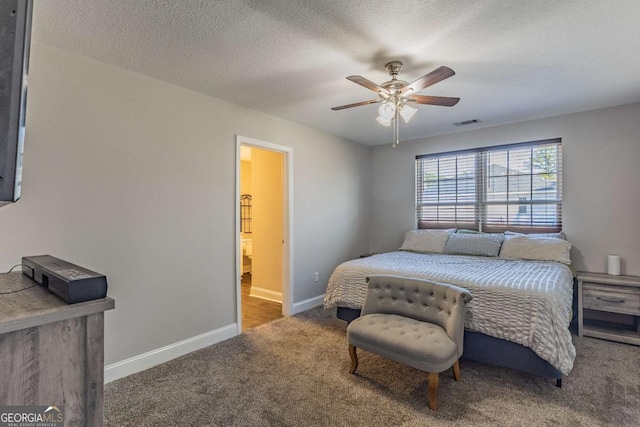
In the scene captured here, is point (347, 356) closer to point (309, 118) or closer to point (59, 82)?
point (309, 118)

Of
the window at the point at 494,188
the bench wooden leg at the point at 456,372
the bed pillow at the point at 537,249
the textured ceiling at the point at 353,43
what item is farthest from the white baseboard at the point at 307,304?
the textured ceiling at the point at 353,43

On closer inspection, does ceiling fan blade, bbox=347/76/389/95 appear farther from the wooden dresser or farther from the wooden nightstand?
the wooden nightstand

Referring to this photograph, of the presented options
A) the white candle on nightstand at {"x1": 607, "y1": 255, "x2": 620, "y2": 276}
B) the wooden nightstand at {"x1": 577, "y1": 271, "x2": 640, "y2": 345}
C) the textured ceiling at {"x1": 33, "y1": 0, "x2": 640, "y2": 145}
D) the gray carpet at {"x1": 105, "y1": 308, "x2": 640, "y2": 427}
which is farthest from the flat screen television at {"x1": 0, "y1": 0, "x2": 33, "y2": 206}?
the white candle on nightstand at {"x1": 607, "y1": 255, "x2": 620, "y2": 276}

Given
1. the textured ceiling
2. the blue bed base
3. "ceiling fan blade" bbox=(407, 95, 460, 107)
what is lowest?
the blue bed base

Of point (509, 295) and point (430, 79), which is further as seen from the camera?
point (509, 295)

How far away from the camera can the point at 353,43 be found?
84.8 inches

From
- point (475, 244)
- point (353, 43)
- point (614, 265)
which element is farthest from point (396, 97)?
point (614, 265)

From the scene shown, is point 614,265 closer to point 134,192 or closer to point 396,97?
point 396,97

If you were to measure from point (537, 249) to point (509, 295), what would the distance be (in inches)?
62.5

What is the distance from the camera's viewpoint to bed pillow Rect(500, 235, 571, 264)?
3.43 m

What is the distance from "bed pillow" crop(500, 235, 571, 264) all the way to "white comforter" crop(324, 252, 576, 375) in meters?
0.15

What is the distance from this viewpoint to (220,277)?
321 cm

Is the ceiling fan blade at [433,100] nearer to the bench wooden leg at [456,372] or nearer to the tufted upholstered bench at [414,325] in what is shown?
the tufted upholstered bench at [414,325]

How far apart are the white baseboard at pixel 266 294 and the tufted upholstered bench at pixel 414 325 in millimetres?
2154
